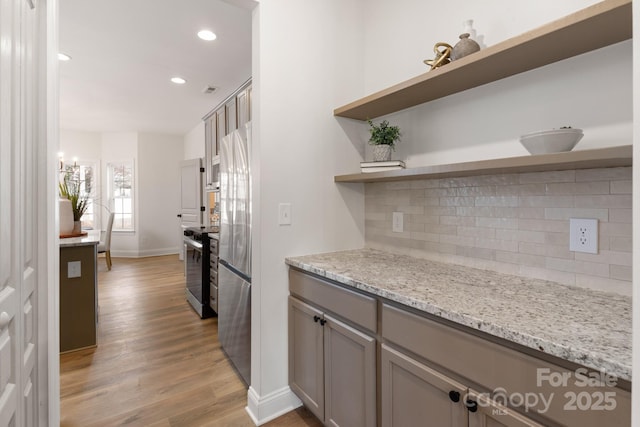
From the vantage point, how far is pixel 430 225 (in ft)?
5.60

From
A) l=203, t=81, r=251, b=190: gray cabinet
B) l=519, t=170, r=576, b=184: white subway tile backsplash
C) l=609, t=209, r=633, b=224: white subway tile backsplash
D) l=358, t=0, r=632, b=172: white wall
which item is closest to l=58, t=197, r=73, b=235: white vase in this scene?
l=203, t=81, r=251, b=190: gray cabinet

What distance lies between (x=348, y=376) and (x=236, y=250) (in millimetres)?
1096

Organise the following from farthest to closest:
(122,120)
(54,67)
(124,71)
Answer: (122,120) < (124,71) < (54,67)

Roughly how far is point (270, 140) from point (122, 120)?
5433 mm

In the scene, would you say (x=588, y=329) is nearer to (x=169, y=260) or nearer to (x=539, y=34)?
(x=539, y=34)

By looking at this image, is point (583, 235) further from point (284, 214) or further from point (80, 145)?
point (80, 145)

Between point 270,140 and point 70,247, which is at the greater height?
point 270,140

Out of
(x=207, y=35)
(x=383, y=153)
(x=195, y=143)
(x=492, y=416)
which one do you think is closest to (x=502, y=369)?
(x=492, y=416)

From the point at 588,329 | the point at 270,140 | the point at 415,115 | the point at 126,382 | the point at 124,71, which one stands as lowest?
the point at 126,382

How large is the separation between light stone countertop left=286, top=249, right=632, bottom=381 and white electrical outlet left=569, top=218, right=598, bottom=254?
0.50 ft

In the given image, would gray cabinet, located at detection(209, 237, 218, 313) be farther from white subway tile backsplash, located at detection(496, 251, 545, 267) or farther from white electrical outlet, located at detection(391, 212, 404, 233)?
white subway tile backsplash, located at detection(496, 251, 545, 267)

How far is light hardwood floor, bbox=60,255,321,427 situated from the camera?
1.77m

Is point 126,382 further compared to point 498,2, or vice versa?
point 126,382

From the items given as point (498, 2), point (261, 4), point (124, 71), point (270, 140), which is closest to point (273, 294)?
point (270, 140)
